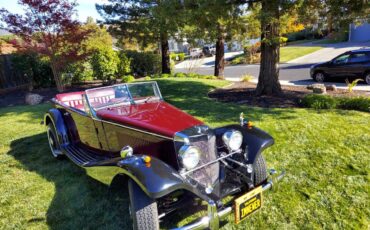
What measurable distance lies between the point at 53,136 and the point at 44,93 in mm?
7759

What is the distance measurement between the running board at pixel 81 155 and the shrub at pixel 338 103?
506 centimetres

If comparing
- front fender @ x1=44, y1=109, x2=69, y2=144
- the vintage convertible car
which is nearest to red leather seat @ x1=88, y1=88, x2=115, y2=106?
the vintage convertible car

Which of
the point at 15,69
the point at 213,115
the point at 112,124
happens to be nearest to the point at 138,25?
the point at 15,69

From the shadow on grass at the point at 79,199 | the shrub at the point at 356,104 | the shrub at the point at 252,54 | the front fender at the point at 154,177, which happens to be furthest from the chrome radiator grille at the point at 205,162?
the shrub at the point at 252,54

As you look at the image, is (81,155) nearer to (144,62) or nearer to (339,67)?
(339,67)

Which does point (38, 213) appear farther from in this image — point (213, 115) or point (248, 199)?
point (213, 115)

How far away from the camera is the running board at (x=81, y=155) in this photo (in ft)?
12.5

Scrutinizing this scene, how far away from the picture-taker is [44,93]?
38.4 ft

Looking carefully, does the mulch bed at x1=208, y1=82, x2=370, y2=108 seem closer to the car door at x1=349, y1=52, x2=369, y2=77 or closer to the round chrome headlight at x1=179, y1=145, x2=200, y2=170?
the car door at x1=349, y1=52, x2=369, y2=77

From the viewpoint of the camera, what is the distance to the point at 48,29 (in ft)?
34.9

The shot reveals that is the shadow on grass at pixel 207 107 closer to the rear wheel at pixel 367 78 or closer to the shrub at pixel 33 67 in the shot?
the shrub at pixel 33 67

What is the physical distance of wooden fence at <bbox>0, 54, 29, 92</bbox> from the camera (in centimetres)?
1251

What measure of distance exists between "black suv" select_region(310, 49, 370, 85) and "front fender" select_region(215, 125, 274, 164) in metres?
10.3

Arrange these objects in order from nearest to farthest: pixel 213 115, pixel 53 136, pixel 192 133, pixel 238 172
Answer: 1. pixel 192 133
2. pixel 238 172
3. pixel 53 136
4. pixel 213 115
